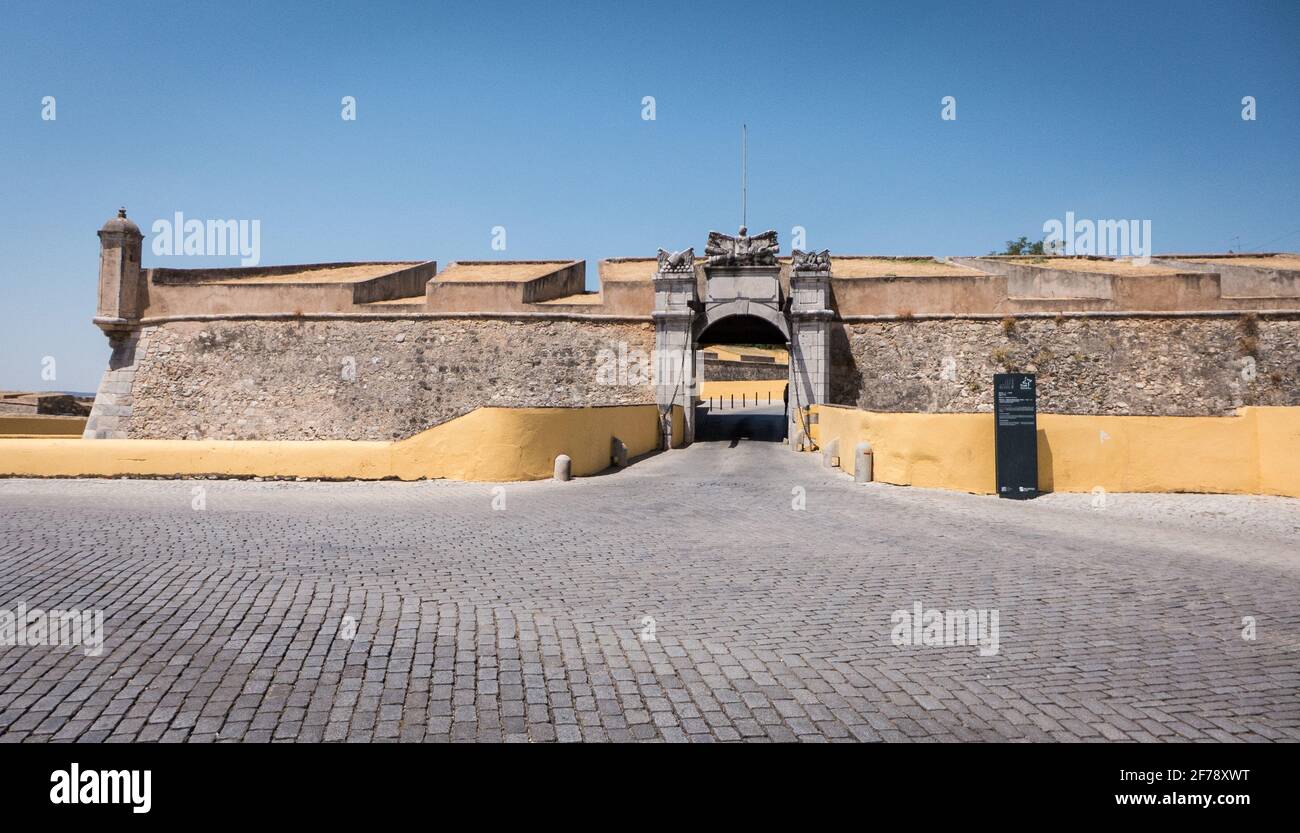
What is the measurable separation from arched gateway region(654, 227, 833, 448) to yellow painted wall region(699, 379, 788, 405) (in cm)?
2560

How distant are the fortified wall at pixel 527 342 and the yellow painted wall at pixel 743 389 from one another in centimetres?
2473

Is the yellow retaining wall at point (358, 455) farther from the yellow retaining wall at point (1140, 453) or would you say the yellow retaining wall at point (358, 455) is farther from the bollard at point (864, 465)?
the yellow retaining wall at point (1140, 453)

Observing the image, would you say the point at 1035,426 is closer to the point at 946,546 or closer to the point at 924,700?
the point at 946,546

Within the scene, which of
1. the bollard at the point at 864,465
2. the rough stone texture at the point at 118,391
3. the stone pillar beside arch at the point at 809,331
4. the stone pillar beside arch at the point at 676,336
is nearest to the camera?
the bollard at the point at 864,465

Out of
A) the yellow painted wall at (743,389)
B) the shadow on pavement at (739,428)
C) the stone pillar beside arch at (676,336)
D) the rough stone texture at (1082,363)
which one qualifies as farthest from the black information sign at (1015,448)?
the yellow painted wall at (743,389)

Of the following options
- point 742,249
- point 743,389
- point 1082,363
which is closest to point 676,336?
point 742,249

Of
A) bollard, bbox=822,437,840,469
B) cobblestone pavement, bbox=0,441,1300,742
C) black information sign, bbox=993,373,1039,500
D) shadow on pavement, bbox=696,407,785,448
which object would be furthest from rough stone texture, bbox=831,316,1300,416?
cobblestone pavement, bbox=0,441,1300,742

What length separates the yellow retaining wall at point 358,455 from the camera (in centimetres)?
1273

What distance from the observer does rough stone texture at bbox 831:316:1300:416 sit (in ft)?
68.0

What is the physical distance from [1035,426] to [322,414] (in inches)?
802

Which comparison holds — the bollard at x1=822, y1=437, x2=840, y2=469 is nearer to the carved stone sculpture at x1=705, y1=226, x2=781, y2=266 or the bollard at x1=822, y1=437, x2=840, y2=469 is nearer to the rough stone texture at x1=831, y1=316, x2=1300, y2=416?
the rough stone texture at x1=831, y1=316, x2=1300, y2=416

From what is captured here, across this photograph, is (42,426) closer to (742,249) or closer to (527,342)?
(527,342)
